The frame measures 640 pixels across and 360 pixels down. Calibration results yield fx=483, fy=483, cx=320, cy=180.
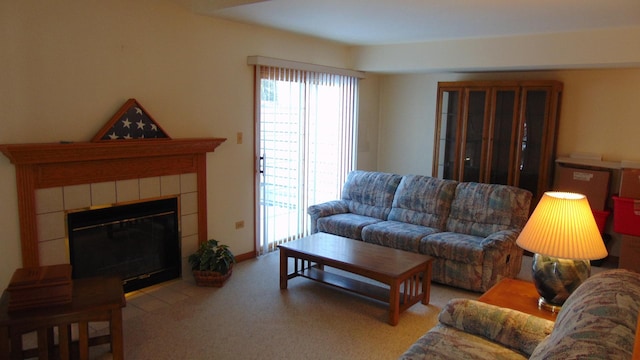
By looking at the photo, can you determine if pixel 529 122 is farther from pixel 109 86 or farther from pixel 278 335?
pixel 109 86

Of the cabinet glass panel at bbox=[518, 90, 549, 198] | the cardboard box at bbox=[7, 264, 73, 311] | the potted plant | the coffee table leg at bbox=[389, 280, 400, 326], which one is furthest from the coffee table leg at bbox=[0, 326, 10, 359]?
the cabinet glass panel at bbox=[518, 90, 549, 198]

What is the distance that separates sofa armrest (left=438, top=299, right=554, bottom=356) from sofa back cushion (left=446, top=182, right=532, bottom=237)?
1.96 m

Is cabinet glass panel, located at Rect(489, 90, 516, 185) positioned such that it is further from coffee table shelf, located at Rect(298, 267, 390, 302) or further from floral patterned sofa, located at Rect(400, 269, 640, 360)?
floral patterned sofa, located at Rect(400, 269, 640, 360)

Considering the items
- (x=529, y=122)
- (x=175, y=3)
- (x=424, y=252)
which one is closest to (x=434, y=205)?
(x=424, y=252)

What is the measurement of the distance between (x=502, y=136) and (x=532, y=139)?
0.31 metres

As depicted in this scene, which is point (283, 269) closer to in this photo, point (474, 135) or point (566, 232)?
point (566, 232)

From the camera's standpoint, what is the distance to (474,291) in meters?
4.11

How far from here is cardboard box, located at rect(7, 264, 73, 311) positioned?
8.32 ft

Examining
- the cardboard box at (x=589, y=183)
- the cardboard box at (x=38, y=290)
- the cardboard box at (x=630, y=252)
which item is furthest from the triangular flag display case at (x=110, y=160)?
the cardboard box at (x=630, y=252)

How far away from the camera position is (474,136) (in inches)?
217

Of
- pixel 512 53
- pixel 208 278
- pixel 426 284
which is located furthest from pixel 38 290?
pixel 512 53

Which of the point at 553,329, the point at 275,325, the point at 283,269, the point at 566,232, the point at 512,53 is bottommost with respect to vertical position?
the point at 275,325

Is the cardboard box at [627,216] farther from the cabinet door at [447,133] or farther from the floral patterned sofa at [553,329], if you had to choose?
the floral patterned sofa at [553,329]

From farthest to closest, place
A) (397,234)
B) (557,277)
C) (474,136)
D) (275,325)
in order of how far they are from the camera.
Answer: (474,136) < (397,234) < (275,325) < (557,277)
